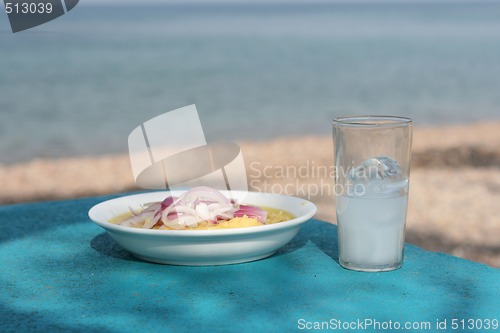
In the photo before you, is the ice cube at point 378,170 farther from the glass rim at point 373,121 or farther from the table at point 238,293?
the table at point 238,293

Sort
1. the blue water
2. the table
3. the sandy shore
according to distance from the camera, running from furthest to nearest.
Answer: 1. the blue water
2. the sandy shore
3. the table

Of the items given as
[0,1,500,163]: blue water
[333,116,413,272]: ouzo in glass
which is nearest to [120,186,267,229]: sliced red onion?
[333,116,413,272]: ouzo in glass

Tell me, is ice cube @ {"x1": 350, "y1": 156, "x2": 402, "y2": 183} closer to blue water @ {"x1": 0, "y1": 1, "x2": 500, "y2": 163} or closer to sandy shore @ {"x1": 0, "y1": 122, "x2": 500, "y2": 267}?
sandy shore @ {"x1": 0, "y1": 122, "x2": 500, "y2": 267}

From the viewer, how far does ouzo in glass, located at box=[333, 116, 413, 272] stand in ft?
4.06

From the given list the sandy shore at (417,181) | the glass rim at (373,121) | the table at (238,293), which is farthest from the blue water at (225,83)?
the glass rim at (373,121)

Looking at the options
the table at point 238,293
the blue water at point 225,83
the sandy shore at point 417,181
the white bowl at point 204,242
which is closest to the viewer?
the table at point 238,293

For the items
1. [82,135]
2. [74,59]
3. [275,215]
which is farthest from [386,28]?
[275,215]

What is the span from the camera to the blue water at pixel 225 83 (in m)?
9.48

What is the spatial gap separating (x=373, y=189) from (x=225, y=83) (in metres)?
13.3

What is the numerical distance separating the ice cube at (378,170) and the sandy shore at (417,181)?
2.90 metres

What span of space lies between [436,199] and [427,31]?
2524 cm

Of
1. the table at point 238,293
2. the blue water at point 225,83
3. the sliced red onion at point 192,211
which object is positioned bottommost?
the blue water at point 225,83

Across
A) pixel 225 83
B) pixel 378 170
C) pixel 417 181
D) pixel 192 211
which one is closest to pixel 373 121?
pixel 378 170

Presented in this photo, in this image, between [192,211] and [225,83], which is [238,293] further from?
[225,83]
